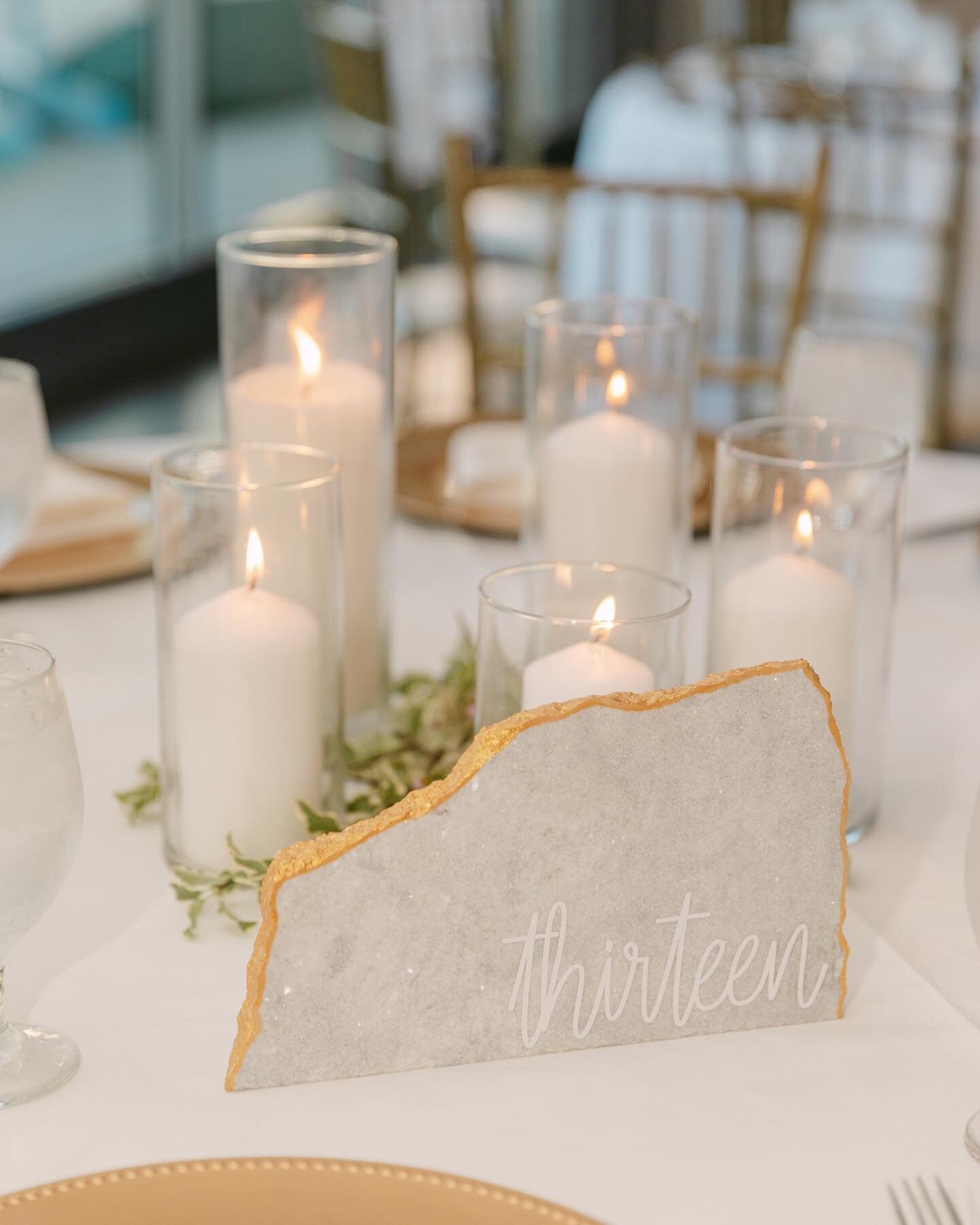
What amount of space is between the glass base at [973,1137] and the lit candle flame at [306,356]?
0.58m

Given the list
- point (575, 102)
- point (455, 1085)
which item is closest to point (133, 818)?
point (455, 1085)

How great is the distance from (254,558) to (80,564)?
50 centimetres

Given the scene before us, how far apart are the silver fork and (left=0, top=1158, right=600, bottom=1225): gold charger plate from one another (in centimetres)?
14

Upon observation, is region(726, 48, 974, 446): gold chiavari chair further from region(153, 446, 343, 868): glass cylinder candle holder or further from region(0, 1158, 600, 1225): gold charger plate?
region(0, 1158, 600, 1225): gold charger plate

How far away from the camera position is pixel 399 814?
25.0 inches

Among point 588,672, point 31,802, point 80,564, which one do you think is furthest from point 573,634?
point 80,564

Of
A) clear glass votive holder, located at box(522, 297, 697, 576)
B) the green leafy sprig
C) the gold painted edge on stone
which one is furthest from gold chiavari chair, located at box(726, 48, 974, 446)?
the gold painted edge on stone

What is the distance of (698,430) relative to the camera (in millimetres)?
1592

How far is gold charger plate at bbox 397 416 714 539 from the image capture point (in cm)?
135

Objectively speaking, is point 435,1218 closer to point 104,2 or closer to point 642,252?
point 642,252

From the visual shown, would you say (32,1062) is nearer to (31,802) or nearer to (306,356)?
(31,802)

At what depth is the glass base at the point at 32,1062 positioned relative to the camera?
2.06 ft

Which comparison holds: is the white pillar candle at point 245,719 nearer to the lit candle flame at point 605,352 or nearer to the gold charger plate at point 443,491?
the lit candle flame at point 605,352

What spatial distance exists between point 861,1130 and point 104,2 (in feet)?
15.5
